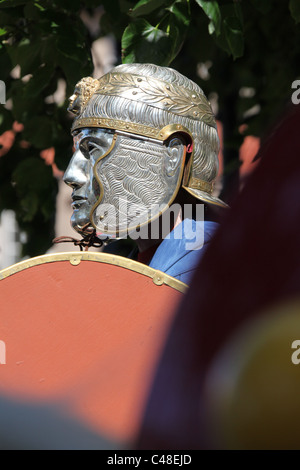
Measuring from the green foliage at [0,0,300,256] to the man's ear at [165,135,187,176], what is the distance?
723mm

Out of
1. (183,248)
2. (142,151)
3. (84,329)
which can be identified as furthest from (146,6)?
(84,329)

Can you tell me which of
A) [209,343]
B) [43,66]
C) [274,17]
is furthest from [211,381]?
[274,17]

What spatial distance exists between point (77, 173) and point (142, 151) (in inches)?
8.8

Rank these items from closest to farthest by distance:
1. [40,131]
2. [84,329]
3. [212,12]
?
1. [84,329]
2. [212,12]
3. [40,131]

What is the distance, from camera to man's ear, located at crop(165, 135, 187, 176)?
8.31ft

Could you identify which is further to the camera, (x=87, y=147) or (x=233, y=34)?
(x=233, y=34)

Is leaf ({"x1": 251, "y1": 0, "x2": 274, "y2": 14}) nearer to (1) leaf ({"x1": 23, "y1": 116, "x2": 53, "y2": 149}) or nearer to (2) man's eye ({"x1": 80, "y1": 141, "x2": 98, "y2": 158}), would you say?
(1) leaf ({"x1": 23, "y1": 116, "x2": 53, "y2": 149})

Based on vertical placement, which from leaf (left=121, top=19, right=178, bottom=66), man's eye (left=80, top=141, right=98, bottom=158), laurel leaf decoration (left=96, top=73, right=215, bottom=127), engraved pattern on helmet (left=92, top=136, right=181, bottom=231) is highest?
leaf (left=121, top=19, right=178, bottom=66)

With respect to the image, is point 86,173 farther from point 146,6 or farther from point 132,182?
point 146,6

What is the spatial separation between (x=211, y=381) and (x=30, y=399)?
2.36ft

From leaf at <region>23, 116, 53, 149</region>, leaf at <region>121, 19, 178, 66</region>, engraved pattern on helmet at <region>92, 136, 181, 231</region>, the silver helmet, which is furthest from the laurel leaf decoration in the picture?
leaf at <region>23, 116, 53, 149</region>

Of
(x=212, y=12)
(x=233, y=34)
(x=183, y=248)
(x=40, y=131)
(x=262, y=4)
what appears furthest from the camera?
(x=40, y=131)

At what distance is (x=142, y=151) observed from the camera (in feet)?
8.30

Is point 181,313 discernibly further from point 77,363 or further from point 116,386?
point 77,363
